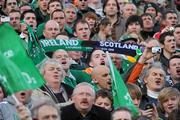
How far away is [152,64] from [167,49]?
142 centimetres

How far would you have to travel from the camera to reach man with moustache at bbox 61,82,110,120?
9.95 meters

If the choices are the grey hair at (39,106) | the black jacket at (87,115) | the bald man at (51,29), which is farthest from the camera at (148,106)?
the bald man at (51,29)

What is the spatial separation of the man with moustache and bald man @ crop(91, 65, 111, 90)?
1.66m

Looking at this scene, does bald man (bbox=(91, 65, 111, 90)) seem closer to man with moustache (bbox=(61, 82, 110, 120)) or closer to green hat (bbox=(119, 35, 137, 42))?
man with moustache (bbox=(61, 82, 110, 120))

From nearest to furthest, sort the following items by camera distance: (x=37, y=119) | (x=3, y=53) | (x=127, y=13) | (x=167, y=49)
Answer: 1. (x=3, y=53)
2. (x=37, y=119)
3. (x=167, y=49)
4. (x=127, y=13)

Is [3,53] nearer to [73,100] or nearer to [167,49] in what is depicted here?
[73,100]

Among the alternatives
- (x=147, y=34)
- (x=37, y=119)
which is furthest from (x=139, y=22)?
(x=37, y=119)

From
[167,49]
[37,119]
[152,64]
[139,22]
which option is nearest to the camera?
[37,119]

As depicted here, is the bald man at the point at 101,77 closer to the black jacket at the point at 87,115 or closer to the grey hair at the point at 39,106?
the black jacket at the point at 87,115

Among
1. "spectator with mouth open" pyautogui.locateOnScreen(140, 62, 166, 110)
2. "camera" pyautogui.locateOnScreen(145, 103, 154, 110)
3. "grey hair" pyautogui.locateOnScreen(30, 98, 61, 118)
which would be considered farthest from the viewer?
"spectator with mouth open" pyautogui.locateOnScreen(140, 62, 166, 110)

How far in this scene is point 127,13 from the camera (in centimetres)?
1612

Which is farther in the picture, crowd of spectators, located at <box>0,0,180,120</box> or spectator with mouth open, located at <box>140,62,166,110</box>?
spectator with mouth open, located at <box>140,62,166,110</box>

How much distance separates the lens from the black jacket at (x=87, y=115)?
9977 mm

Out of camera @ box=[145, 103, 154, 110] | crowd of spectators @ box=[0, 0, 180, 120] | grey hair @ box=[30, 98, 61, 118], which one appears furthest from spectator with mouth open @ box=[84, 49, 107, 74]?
grey hair @ box=[30, 98, 61, 118]
